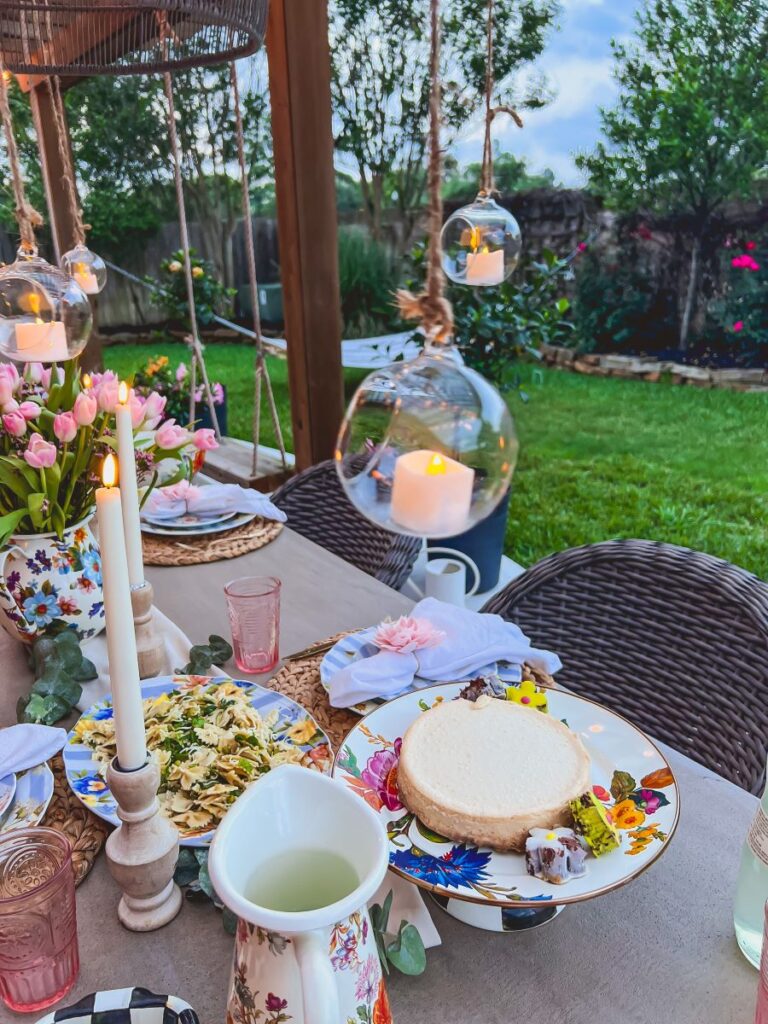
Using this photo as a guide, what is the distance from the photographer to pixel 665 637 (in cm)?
100

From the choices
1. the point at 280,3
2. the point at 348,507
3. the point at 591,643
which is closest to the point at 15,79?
the point at 280,3

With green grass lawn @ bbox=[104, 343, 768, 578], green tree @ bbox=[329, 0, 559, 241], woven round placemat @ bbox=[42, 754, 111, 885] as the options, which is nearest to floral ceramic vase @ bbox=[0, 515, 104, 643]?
woven round placemat @ bbox=[42, 754, 111, 885]

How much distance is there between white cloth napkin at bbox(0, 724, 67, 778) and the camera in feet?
2.35

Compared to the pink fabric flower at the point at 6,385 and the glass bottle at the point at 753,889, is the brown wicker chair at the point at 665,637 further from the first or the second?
the pink fabric flower at the point at 6,385

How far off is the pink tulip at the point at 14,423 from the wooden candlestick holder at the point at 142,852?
0.46m

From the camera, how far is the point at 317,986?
365 mm

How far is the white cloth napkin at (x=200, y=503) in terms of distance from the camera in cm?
138

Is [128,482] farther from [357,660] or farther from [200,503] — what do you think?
[200,503]

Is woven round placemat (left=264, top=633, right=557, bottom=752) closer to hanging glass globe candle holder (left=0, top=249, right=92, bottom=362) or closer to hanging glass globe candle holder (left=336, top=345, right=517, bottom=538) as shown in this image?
hanging glass globe candle holder (left=336, top=345, right=517, bottom=538)

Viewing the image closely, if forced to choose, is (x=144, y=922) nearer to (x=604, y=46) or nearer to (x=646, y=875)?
(x=646, y=875)

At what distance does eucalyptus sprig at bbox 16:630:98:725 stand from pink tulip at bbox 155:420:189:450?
0.85 feet

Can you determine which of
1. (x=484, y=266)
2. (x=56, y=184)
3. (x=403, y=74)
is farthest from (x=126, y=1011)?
(x=56, y=184)

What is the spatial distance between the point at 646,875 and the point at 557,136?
3032 mm

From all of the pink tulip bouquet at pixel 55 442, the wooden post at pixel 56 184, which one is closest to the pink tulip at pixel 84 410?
the pink tulip bouquet at pixel 55 442
